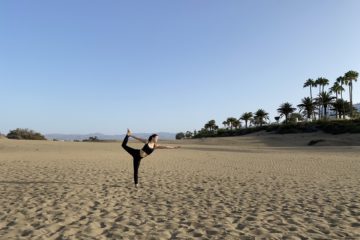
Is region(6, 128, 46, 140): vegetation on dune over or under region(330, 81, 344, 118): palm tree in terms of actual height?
under

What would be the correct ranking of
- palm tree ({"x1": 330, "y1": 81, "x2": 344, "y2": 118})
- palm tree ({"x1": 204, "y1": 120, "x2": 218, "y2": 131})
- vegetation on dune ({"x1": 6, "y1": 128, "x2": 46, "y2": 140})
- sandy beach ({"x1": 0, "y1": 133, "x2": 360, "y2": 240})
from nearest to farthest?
sandy beach ({"x1": 0, "y1": 133, "x2": 360, "y2": 240})
vegetation on dune ({"x1": 6, "y1": 128, "x2": 46, "y2": 140})
palm tree ({"x1": 330, "y1": 81, "x2": 344, "y2": 118})
palm tree ({"x1": 204, "y1": 120, "x2": 218, "y2": 131})

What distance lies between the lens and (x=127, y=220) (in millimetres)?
7887

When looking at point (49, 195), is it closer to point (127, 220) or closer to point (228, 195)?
point (127, 220)

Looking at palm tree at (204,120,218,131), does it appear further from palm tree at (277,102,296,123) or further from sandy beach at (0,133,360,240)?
sandy beach at (0,133,360,240)

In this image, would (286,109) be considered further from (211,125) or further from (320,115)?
(211,125)

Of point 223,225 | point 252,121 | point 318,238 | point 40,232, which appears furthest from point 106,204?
point 252,121

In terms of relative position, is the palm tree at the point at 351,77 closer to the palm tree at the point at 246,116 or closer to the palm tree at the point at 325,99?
the palm tree at the point at 325,99

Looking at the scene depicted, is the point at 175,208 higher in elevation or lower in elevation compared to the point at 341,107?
lower

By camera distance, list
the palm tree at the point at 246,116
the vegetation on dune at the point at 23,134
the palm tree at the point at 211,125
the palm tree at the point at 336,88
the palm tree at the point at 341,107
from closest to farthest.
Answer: the vegetation on dune at the point at 23,134, the palm tree at the point at 341,107, the palm tree at the point at 336,88, the palm tree at the point at 246,116, the palm tree at the point at 211,125

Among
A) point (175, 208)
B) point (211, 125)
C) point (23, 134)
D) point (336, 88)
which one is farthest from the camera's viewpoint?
point (211, 125)

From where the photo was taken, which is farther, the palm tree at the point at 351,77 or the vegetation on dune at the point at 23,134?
the palm tree at the point at 351,77

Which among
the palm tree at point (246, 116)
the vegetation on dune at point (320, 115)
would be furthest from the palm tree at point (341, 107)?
the palm tree at point (246, 116)

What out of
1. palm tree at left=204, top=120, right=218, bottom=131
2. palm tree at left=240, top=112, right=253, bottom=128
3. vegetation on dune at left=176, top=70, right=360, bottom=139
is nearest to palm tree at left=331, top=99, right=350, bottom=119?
vegetation on dune at left=176, top=70, right=360, bottom=139

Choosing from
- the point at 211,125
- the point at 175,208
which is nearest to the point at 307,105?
the point at 211,125
